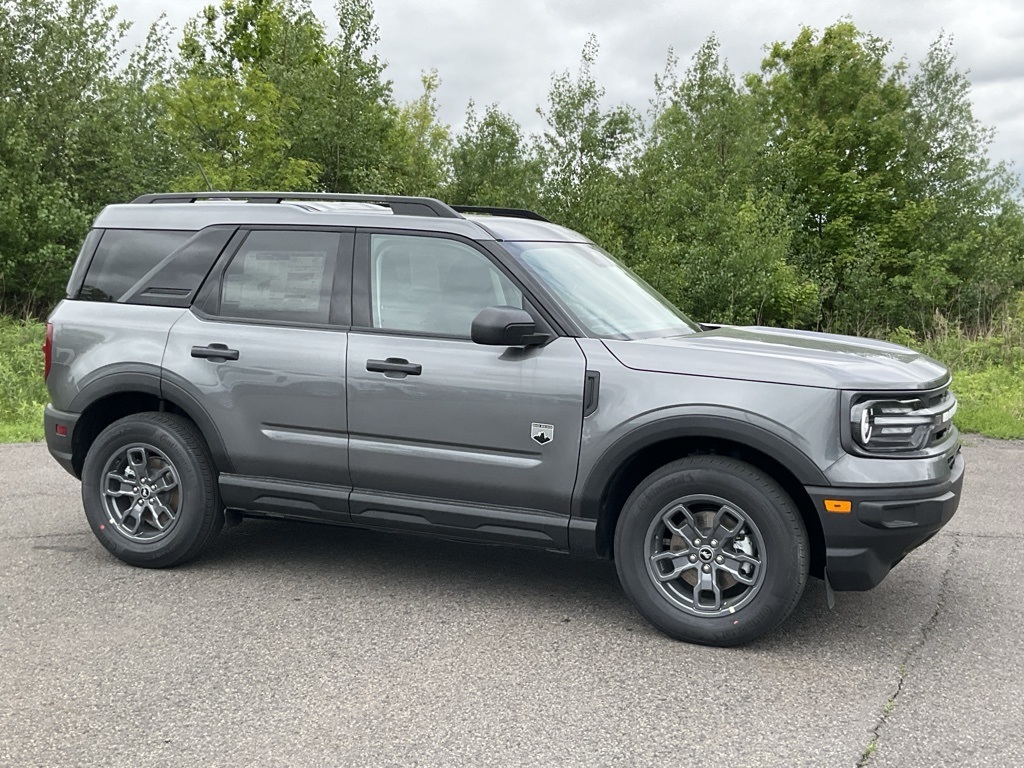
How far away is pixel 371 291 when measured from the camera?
503 cm

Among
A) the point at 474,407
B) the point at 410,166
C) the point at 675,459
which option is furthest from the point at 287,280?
the point at 410,166

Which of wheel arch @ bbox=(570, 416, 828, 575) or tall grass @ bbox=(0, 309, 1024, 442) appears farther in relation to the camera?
tall grass @ bbox=(0, 309, 1024, 442)

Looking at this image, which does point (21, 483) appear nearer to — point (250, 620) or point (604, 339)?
point (250, 620)

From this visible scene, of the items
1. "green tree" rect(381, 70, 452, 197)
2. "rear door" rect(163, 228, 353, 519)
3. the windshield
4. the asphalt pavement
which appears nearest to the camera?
the asphalt pavement

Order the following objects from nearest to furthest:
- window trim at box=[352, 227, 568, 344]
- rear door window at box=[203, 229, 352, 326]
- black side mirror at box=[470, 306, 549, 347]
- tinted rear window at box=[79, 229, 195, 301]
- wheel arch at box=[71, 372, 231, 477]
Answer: black side mirror at box=[470, 306, 549, 347], window trim at box=[352, 227, 568, 344], rear door window at box=[203, 229, 352, 326], wheel arch at box=[71, 372, 231, 477], tinted rear window at box=[79, 229, 195, 301]

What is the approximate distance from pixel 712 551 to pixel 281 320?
2.43 metres

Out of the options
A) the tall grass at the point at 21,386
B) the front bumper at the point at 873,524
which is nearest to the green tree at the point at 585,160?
the tall grass at the point at 21,386

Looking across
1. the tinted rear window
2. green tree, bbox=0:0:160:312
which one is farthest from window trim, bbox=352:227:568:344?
green tree, bbox=0:0:160:312

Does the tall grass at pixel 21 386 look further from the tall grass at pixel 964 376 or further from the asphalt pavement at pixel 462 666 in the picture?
the asphalt pavement at pixel 462 666

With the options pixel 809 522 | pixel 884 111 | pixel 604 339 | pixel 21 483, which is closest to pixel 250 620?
pixel 604 339

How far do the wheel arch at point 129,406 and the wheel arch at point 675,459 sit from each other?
1971mm

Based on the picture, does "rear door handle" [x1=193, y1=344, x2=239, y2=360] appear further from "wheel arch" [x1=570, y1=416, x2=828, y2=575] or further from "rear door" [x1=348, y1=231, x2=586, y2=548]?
"wheel arch" [x1=570, y1=416, x2=828, y2=575]

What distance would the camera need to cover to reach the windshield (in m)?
4.76

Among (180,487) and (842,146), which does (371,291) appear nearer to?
(180,487)
